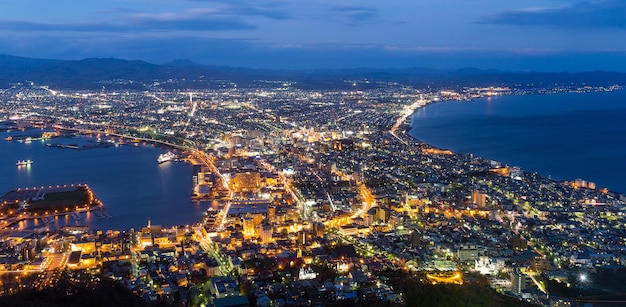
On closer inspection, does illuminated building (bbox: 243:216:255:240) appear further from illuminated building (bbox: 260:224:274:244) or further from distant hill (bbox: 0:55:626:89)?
distant hill (bbox: 0:55:626:89)

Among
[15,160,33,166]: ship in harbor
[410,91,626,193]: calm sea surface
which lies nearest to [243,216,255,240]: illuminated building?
[410,91,626,193]: calm sea surface

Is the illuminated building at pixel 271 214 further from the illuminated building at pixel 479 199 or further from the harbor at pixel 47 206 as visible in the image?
the illuminated building at pixel 479 199

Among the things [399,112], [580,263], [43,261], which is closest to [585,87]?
[399,112]

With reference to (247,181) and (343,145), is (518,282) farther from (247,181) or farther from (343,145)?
(343,145)

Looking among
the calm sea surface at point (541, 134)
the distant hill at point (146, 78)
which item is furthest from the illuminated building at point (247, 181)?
the distant hill at point (146, 78)

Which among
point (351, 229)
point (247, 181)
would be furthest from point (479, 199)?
point (247, 181)

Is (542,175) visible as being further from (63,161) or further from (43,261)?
(63,161)
